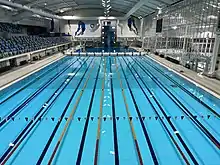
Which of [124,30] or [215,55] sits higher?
[124,30]

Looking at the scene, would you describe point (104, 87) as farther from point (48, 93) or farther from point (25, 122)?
point (25, 122)

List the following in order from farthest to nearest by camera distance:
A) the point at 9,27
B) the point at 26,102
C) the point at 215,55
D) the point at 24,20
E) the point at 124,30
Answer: the point at 124,30
the point at 24,20
the point at 9,27
the point at 215,55
the point at 26,102

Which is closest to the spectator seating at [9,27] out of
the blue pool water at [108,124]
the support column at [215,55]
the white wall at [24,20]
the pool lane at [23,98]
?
the white wall at [24,20]

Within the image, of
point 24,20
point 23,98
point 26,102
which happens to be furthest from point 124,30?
point 26,102

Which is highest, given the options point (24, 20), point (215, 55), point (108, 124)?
point (24, 20)

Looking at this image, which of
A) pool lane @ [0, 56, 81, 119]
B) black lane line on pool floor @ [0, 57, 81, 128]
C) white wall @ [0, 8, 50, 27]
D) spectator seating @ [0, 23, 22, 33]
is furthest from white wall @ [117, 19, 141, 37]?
black lane line on pool floor @ [0, 57, 81, 128]

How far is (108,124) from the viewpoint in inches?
165

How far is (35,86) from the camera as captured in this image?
23.2 ft

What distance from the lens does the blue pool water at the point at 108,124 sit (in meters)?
3.17

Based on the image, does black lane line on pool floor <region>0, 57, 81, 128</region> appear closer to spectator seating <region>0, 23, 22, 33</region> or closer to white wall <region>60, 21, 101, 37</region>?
spectator seating <region>0, 23, 22, 33</region>

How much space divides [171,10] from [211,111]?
10263mm

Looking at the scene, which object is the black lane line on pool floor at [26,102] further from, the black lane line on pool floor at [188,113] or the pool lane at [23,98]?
the black lane line on pool floor at [188,113]

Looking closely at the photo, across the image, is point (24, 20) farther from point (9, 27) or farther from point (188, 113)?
point (188, 113)

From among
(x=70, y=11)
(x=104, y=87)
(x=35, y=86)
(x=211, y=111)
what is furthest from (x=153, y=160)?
(x=70, y=11)
